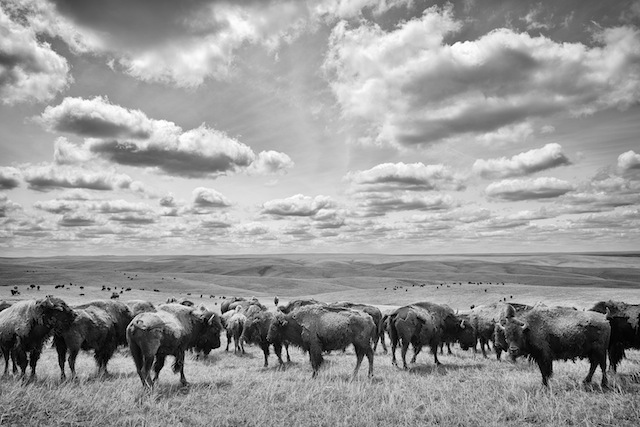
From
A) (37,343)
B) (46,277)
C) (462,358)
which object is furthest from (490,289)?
(46,277)

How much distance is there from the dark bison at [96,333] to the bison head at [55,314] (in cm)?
31

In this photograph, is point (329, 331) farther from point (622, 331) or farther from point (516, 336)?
point (622, 331)

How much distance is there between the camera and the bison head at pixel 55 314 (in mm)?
12641

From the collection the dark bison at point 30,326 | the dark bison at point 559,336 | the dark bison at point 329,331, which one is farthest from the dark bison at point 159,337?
the dark bison at point 559,336

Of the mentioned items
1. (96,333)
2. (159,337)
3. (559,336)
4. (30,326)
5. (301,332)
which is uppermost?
(30,326)

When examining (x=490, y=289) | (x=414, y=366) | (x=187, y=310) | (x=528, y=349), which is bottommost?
(x=490, y=289)

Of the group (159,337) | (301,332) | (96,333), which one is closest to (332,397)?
(301,332)

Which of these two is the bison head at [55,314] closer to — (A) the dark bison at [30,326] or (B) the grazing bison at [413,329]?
(A) the dark bison at [30,326]

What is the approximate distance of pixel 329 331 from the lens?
14219 mm

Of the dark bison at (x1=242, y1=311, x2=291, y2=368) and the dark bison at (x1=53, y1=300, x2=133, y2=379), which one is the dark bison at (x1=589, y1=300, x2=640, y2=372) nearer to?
the dark bison at (x1=242, y1=311, x2=291, y2=368)

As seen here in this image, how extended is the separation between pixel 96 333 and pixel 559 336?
17201mm

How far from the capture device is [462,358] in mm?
20141

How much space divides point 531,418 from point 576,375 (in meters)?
6.50

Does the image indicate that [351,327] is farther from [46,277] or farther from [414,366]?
[46,277]
